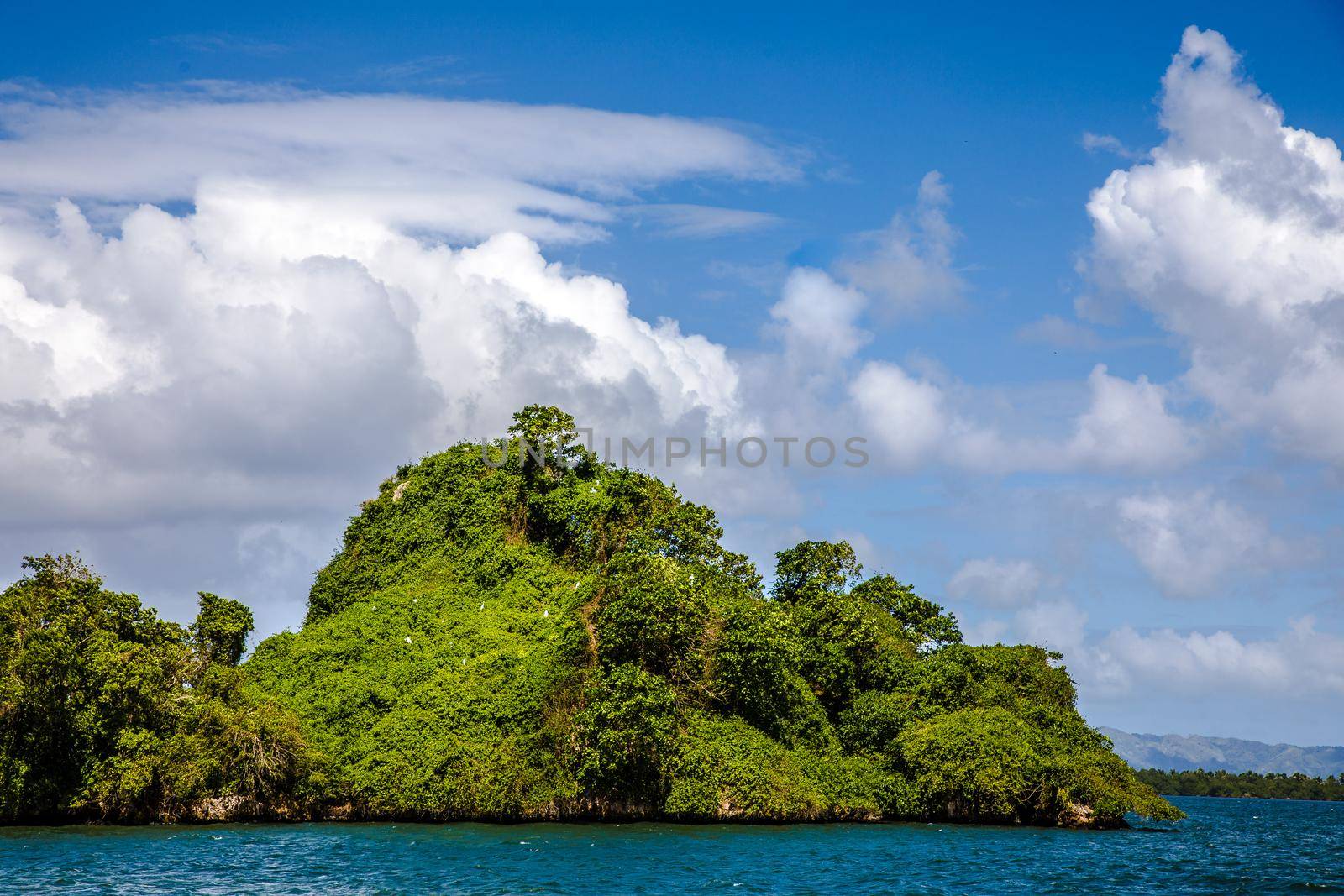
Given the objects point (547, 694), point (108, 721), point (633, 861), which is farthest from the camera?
point (547, 694)

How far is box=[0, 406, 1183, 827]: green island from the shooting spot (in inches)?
1913

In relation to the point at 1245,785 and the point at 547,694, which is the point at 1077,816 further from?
the point at 1245,785

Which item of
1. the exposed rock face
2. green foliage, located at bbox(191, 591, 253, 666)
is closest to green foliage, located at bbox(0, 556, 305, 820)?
green foliage, located at bbox(191, 591, 253, 666)

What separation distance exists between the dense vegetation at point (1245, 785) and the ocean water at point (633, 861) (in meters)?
135

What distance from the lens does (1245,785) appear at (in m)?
177

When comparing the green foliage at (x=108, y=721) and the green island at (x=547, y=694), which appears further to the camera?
the green island at (x=547, y=694)

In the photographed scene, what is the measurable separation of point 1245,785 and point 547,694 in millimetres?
155418

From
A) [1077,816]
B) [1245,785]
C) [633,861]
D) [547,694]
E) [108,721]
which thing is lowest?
[633,861]

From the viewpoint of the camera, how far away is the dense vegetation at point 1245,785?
17088 cm

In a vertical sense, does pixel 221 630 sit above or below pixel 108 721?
above

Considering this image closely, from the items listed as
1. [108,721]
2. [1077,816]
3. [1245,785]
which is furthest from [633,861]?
[1245,785]

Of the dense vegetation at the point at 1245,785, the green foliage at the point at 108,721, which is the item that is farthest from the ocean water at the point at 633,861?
the dense vegetation at the point at 1245,785

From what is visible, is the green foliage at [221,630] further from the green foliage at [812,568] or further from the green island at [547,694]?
the green foliage at [812,568]

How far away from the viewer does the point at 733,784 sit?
51812 millimetres
